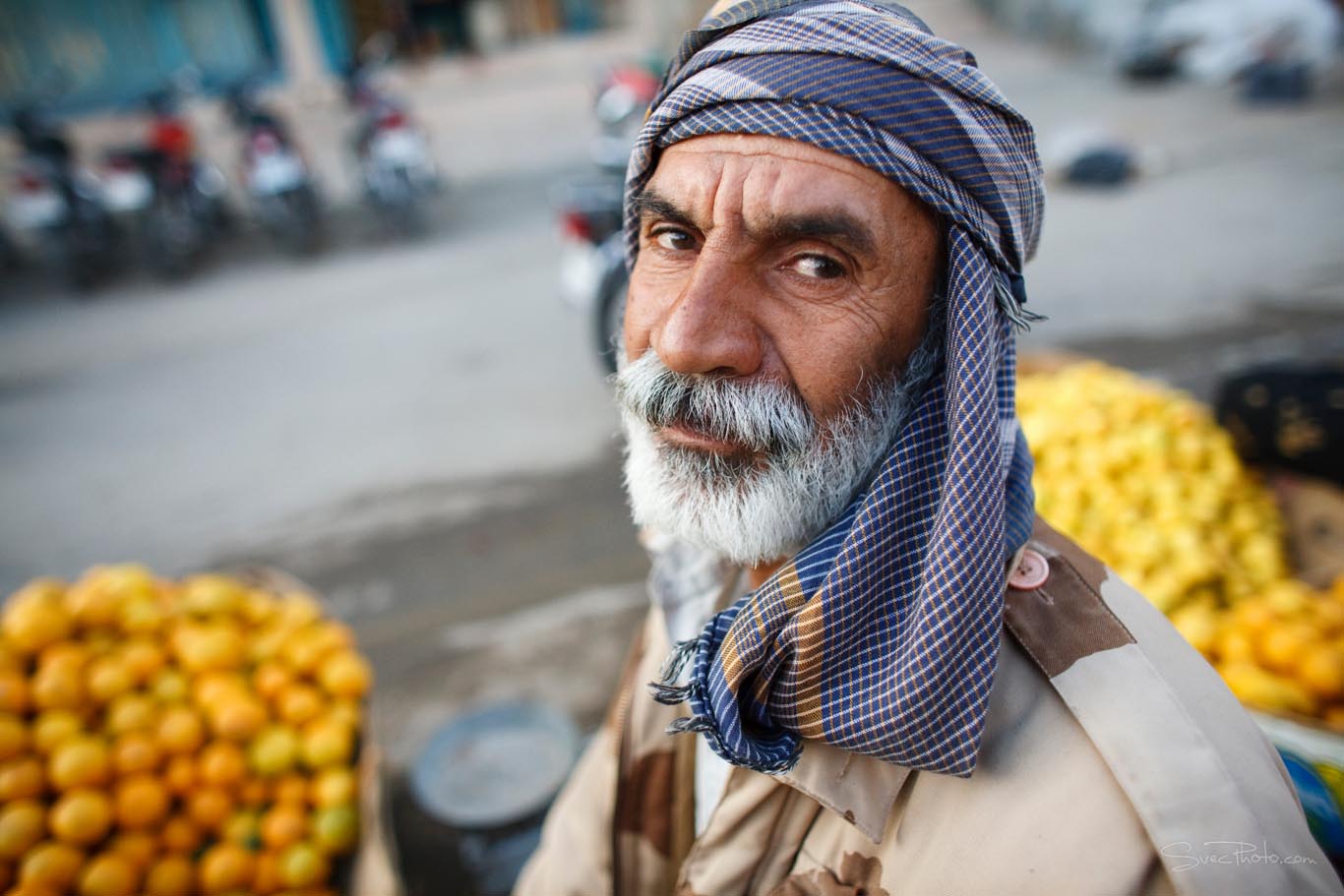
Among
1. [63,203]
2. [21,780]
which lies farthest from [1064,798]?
[63,203]

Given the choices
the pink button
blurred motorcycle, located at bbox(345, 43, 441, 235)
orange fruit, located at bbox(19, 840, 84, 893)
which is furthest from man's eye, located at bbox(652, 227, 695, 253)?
blurred motorcycle, located at bbox(345, 43, 441, 235)

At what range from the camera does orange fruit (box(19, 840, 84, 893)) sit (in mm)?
Result: 1713

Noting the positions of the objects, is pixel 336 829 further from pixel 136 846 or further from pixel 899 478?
pixel 899 478

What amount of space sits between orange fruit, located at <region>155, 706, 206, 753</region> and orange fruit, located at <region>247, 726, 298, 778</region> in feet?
0.46

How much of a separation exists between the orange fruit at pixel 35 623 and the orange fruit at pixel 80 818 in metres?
0.50

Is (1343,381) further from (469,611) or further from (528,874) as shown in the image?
(469,611)

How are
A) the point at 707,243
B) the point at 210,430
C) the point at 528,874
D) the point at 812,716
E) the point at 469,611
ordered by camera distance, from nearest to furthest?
the point at 812,716 < the point at 707,243 < the point at 528,874 < the point at 469,611 < the point at 210,430

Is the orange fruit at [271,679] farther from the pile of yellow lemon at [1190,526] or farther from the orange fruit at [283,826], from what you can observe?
the pile of yellow lemon at [1190,526]

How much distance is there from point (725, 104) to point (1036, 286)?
5.81 meters

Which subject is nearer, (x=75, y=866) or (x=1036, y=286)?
(x=75, y=866)

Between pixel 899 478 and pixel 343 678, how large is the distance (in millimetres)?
1882

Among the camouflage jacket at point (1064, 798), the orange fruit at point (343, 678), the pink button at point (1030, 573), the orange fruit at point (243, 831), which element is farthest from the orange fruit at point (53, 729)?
the pink button at point (1030, 573)

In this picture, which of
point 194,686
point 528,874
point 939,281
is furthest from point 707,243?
point 194,686

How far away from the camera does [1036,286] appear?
6.13 metres
